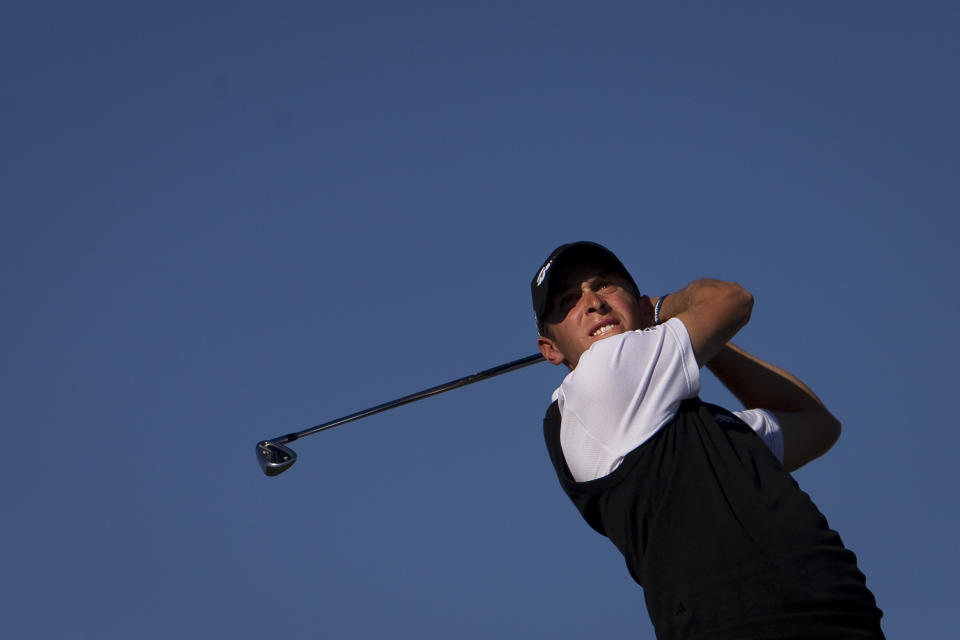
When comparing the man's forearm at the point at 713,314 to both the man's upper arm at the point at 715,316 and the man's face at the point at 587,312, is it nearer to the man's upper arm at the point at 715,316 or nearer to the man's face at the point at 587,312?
the man's upper arm at the point at 715,316

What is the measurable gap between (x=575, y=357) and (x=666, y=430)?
0.82 metres

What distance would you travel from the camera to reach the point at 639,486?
4152 mm

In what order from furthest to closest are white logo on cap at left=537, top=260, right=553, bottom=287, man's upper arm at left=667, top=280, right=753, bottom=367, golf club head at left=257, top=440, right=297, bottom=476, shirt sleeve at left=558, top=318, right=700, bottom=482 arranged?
golf club head at left=257, top=440, right=297, bottom=476, white logo on cap at left=537, top=260, right=553, bottom=287, man's upper arm at left=667, top=280, right=753, bottom=367, shirt sleeve at left=558, top=318, right=700, bottom=482

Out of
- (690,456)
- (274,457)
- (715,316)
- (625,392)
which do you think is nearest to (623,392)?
(625,392)

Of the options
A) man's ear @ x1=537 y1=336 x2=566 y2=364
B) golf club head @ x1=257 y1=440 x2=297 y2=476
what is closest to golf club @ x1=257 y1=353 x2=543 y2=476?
golf club head @ x1=257 y1=440 x2=297 y2=476

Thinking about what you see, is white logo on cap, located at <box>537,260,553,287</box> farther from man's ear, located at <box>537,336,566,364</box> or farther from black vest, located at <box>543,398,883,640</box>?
black vest, located at <box>543,398,883,640</box>

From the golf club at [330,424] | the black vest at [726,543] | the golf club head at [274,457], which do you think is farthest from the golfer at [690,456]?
the golf club head at [274,457]

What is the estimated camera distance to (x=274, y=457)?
8914 mm

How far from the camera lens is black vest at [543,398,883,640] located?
3.75 meters

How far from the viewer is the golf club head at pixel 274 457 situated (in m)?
8.85

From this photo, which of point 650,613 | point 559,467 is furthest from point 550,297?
point 650,613

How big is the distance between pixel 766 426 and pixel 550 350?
1.04m

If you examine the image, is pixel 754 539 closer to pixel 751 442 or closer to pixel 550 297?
pixel 751 442


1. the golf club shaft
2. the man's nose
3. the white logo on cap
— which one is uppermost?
the golf club shaft
